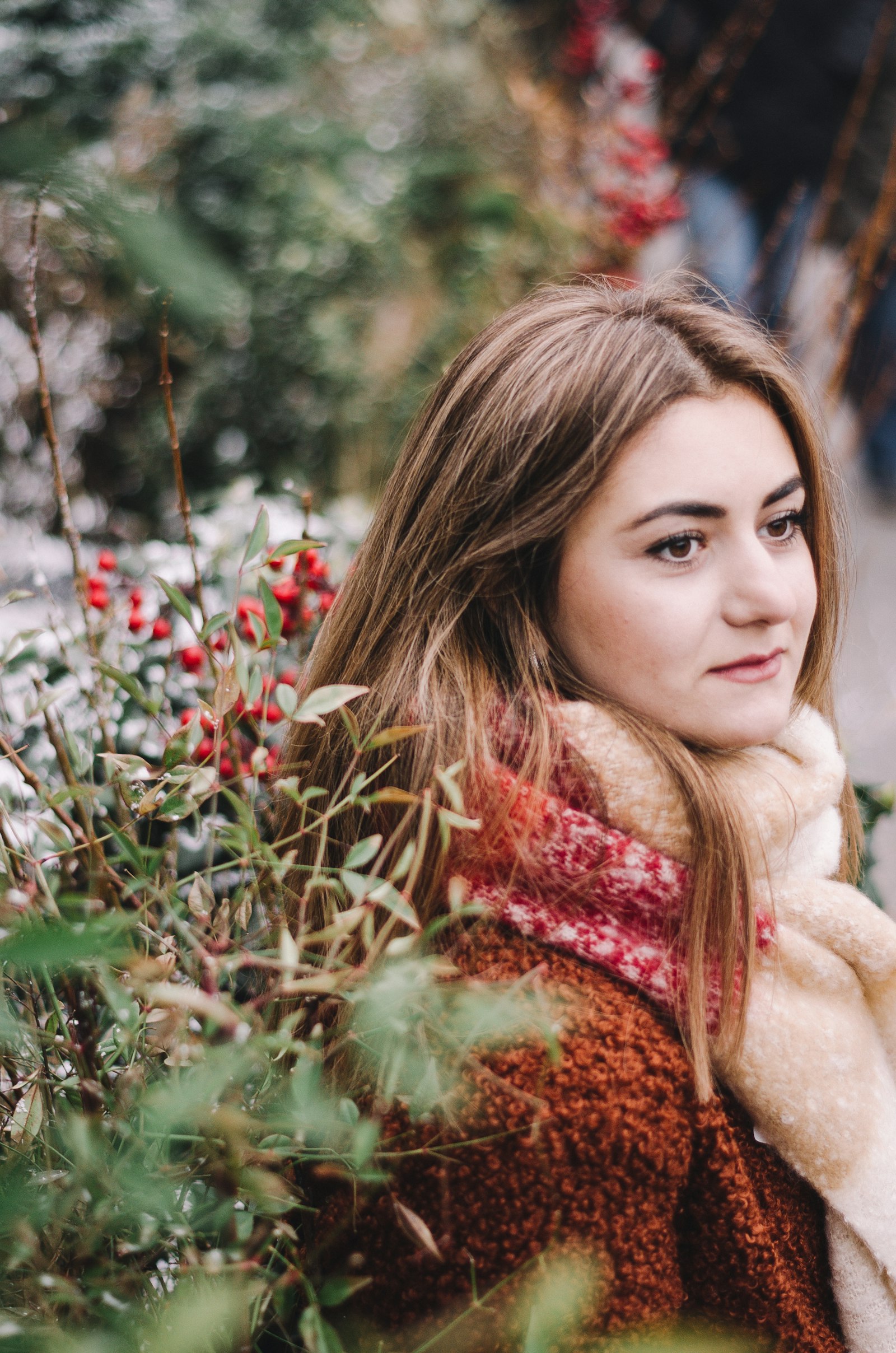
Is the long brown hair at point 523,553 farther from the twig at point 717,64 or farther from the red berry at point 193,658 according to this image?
the twig at point 717,64

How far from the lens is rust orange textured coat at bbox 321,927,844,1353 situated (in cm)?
99

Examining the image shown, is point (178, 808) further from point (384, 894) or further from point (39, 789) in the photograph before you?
point (384, 894)

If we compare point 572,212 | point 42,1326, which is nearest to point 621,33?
point 572,212

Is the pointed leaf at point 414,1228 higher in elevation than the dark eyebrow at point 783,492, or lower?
lower

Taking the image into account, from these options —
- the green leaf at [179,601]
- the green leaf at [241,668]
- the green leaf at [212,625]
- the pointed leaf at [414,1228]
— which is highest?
the green leaf at [179,601]

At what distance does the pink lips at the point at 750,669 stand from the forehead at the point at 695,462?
188 millimetres

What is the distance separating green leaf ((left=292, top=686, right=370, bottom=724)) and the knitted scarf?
365 millimetres

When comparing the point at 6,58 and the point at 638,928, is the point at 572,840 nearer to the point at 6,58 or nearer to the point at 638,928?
the point at 638,928

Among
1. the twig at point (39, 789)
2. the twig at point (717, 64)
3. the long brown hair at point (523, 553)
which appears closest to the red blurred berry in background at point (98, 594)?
the long brown hair at point (523, 553)

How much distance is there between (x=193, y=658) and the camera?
61.0 inches

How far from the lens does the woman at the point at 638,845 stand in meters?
1.01

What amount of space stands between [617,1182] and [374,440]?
285 cm

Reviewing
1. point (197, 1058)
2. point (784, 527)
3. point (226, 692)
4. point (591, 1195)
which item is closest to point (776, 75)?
point (784, 527)

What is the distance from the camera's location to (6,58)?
2184 millimetres
